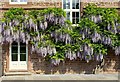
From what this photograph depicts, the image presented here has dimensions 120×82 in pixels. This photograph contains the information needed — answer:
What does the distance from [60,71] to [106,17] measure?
294 centimetres

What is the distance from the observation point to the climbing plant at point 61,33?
1404 centimetres

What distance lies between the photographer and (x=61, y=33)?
555 inches

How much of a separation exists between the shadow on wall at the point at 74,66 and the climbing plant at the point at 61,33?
1.22 feet

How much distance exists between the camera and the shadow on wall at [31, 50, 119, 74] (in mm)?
14414

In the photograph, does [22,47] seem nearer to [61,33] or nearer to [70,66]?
[61,33]

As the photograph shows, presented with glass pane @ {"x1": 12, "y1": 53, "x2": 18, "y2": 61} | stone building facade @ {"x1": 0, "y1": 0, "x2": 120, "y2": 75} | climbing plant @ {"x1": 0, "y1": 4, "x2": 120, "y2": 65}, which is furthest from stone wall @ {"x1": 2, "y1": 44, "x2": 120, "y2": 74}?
climbing plant @ {"x1": 0, "y1": 4, "x2": 120, "y2": 65}

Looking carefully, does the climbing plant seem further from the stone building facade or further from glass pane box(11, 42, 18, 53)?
glass pane box(11, 42, 18, 53)

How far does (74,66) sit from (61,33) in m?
1.53

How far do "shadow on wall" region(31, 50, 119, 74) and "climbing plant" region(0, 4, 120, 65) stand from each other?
14.6 inches

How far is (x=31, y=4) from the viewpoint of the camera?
14.4m

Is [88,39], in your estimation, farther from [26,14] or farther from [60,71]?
[26,14]

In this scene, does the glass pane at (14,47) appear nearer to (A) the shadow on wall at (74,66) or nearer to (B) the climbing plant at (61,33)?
(B) the climbing plant at (61,33)

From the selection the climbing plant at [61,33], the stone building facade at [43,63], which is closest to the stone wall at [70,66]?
the stone building facade at [43,63]

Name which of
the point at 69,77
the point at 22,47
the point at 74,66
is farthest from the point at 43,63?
the point at 69,77
